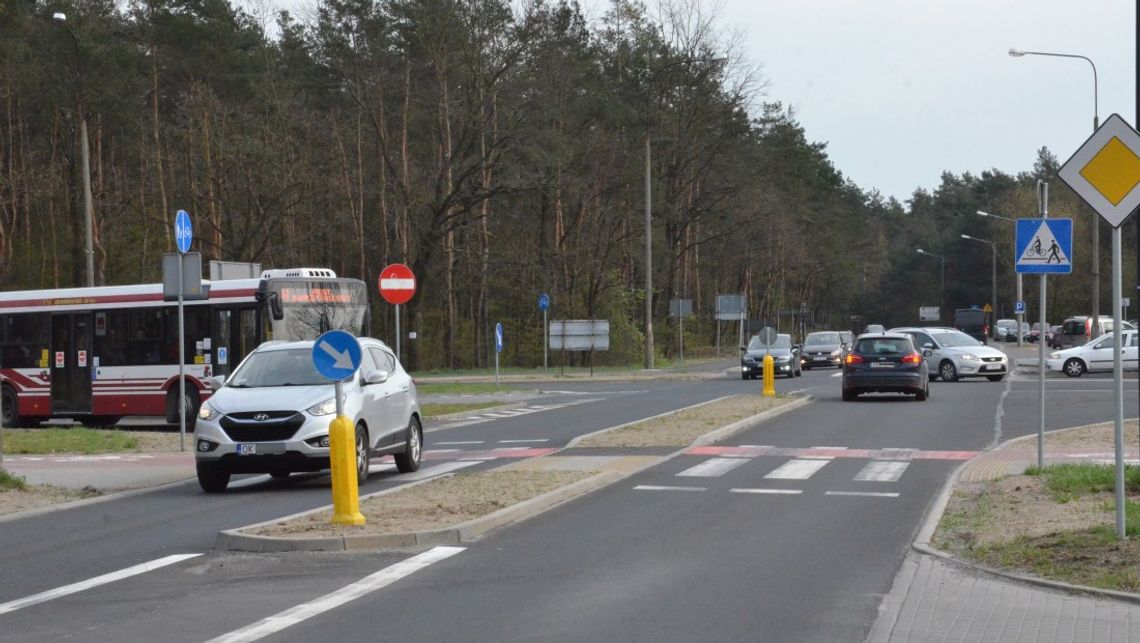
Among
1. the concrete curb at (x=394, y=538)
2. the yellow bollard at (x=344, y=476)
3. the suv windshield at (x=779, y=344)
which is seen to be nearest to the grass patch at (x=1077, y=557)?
the concrete curb at (x=394, y=538)

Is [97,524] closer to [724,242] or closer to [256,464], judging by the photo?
[256,464]

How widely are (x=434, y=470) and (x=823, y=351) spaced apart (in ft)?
131

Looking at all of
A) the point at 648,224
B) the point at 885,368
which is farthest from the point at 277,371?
the point at 648,224

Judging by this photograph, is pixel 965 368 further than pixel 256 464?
Yes

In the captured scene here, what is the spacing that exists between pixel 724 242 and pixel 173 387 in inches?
2251

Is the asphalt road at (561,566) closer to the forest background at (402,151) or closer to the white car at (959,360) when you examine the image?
the white car at (959,360)

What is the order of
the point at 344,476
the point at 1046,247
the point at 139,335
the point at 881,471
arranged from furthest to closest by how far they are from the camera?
the point at 139,335, the point at 881,471, the point at 1046,247, the point at 344,476

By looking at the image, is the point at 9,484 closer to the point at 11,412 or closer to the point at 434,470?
the point at 434,470

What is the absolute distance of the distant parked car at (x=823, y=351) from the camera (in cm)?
5622

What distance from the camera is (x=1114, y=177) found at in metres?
10.5

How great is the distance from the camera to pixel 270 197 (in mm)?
51719

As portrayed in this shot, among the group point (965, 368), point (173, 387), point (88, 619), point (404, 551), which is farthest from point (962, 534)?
point (965, 368)

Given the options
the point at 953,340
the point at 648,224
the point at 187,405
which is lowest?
the point at 187,405

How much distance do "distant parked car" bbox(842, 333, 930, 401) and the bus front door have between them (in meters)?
16.7
